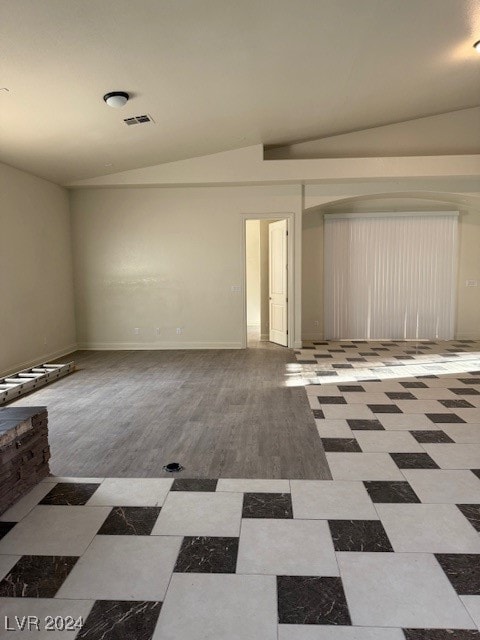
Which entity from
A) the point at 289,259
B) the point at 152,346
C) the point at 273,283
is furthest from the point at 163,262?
the point at 289,259

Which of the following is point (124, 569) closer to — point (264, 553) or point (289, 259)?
point (264, 553)

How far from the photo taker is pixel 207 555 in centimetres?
215

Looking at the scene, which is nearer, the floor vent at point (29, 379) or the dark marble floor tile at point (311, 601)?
the dark marble floor tile at point (311, 601)

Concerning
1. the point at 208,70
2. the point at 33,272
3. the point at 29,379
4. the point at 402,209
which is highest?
the point at 208,70

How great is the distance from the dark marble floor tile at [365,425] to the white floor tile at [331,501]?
1.04m

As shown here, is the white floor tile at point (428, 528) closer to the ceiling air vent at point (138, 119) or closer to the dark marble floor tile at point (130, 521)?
the dark marble floor tile at point (130, 521)

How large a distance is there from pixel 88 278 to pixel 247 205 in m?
3.13

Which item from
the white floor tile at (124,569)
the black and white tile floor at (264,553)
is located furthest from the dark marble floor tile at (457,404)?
the white floor tile at (124,569)

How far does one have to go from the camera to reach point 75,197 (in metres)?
7.86

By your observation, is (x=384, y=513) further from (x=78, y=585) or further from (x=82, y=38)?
(x=82, y=38)

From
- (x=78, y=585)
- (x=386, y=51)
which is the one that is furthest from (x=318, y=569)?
(x=386, y=51)

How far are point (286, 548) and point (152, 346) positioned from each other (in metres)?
6.15

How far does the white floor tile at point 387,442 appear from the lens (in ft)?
11.1

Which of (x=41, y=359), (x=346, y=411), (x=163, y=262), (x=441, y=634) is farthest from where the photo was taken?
(x=163, y=262)
